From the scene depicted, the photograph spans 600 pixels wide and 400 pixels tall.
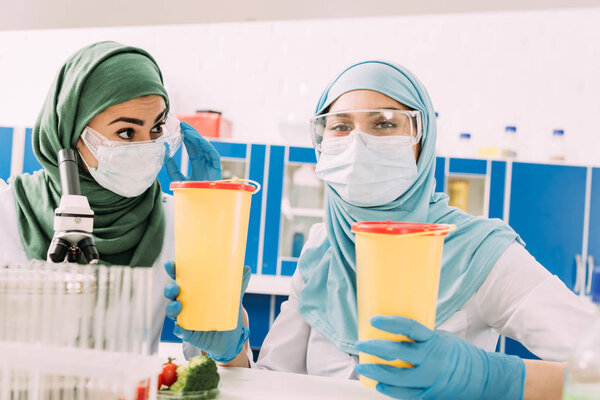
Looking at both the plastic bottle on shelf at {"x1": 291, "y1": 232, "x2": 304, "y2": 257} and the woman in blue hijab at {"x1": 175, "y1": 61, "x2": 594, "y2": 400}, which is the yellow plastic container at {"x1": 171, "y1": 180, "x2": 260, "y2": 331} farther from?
the plastic bottle on shelf at {"x1": 291, "y1": 232, "x2": 304, "y2": 257}

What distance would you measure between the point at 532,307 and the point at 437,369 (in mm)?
511

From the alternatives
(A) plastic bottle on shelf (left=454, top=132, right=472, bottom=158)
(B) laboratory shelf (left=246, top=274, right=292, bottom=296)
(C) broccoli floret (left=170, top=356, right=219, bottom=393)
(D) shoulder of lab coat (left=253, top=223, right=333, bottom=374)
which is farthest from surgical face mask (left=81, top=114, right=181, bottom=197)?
(A) plastic bottle on shelf (left=454, top=132, right=472, bottom=158)

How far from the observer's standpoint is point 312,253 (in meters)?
1.65

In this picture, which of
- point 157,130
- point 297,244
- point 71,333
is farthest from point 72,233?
point 297,244

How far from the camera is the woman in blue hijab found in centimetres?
130

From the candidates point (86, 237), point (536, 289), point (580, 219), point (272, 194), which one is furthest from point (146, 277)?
point (580, 219)

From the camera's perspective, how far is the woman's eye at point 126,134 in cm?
159

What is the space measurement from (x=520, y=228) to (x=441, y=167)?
2.56 ft

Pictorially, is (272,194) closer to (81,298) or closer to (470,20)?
(470,20)

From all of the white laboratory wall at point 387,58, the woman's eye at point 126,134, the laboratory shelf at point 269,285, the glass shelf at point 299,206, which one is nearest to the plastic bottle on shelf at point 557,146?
the white laboratory wall at point 387,58

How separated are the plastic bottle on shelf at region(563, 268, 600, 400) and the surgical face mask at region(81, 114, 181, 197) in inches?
50.7

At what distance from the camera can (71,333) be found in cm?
68

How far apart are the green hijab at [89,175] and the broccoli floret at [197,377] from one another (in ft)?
2.68

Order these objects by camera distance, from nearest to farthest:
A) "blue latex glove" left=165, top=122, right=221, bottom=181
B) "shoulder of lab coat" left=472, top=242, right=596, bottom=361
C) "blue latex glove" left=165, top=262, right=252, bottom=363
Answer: "blue latex glove" left=165, top=262, right=252, bottom=363, "shoulder of lab coat" left=472, top=242, right=596, bottom=361, "blue latex glove" left=165, top=122, right=221, bottom=181
